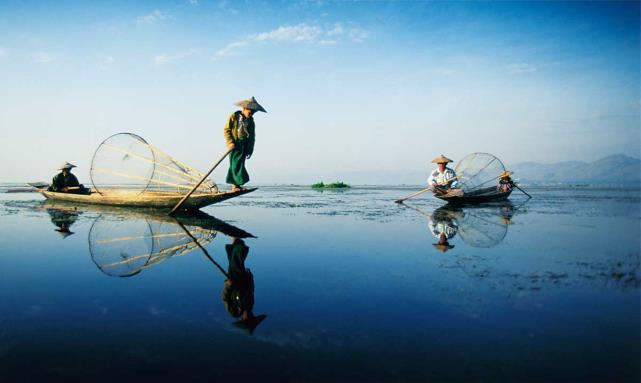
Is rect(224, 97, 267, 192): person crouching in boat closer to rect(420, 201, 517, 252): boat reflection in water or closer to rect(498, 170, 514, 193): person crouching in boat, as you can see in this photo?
rect(420, 201, 517, 252): boat reflection in water

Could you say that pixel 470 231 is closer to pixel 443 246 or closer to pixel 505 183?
pixel 443 246

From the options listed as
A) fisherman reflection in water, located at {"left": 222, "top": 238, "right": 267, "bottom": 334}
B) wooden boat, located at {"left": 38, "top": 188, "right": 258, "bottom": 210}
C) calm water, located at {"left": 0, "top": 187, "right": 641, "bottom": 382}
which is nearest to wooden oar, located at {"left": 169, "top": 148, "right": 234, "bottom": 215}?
wooden boat, located at {"left": 38, "top": 188, "right": 258, "bottom": 210}

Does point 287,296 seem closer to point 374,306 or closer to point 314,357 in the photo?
point 374,306

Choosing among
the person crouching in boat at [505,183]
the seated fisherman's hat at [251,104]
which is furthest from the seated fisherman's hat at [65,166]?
the person crouching in boat at [505,183]

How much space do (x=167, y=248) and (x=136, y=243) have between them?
3.09 ft

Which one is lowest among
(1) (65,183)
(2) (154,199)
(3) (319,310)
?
(3) (319,310)

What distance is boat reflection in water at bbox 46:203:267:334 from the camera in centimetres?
344

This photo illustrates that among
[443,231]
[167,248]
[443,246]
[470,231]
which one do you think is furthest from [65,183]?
[470,231]

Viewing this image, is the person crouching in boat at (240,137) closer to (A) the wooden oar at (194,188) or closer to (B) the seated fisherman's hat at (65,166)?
(A) the wooden oar at (194,188)

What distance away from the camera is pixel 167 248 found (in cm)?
586

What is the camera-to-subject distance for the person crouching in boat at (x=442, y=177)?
1370 cm

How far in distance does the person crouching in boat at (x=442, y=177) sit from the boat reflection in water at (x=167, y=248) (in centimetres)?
889

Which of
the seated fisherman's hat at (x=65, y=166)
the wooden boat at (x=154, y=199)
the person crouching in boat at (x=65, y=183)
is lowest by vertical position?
the wooden boat at (x=154, y=199)

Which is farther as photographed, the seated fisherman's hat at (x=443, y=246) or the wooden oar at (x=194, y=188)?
the wooden oar at (x=194, y=188)
